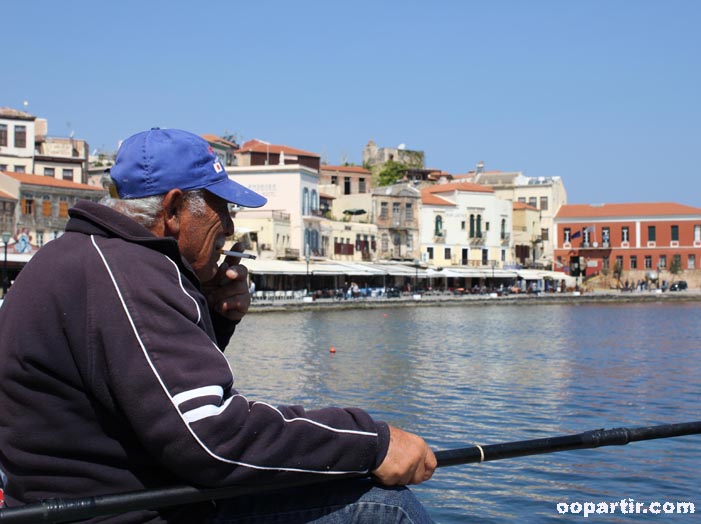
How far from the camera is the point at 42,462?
2143 millimetres

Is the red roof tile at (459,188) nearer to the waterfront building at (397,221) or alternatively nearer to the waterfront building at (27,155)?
the waterfront building at (397,221)

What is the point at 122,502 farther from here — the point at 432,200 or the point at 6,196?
the point at 432,200

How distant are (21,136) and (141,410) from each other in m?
54.9

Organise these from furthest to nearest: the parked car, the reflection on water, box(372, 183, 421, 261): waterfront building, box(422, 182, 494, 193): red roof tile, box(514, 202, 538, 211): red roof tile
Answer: box(514, 202, 538, 211): red roof tile
box(422, 182, 494, 193): red roof tile
the parked car
box(372, 183, 421, 261): waterfront building
the reflection on water

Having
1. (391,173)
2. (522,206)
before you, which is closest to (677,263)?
(522,206)

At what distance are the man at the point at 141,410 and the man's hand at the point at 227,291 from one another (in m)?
0.50

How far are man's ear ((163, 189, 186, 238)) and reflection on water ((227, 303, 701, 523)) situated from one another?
5607 mm

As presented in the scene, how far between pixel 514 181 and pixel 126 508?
279 feet

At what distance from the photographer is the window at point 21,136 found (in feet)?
173

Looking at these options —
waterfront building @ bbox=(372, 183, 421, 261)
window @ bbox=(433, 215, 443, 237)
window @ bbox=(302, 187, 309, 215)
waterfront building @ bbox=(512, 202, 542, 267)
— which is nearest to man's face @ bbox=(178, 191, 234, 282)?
window @ bbox=(302, 187, 309, 215)

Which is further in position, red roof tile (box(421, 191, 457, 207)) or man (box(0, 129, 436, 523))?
red roof tile (box(421, 191, 457, 207))

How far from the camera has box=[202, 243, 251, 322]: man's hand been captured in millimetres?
2832

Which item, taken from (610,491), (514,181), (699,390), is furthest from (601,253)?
(610,491)

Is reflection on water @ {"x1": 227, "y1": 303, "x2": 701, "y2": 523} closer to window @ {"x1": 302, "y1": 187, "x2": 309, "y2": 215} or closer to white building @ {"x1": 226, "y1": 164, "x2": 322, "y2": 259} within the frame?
white building @ {"x1": 226, "y1": 164, "x2": 322, "y2": 259}
